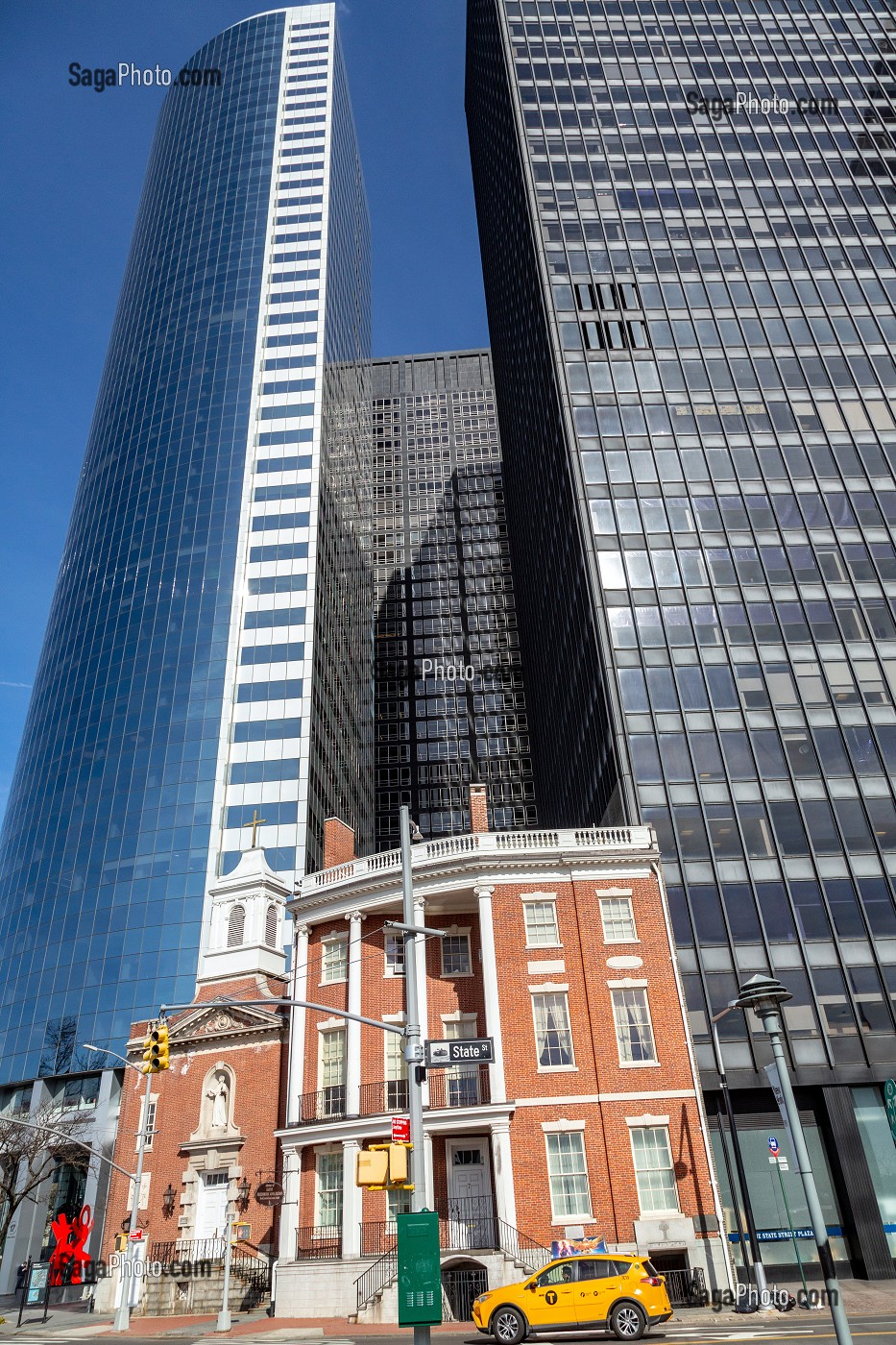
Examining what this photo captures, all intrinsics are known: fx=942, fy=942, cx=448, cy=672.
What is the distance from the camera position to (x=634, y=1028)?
107 feet

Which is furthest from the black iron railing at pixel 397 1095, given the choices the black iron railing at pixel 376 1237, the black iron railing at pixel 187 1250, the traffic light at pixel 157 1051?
the traffic light at pixel 157 1051

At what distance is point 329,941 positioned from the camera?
3747 cm

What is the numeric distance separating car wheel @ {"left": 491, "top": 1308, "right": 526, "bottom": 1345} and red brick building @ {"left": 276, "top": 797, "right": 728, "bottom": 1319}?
6.64 meters

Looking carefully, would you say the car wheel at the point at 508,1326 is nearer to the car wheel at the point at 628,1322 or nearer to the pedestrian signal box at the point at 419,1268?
the car wheel at the point at 628,1322

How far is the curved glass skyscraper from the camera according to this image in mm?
67625

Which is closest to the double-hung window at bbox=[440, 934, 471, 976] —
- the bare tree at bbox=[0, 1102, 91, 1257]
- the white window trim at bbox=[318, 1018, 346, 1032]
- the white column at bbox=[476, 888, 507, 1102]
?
the white column at bbox=[476, 888, 507, 1102]

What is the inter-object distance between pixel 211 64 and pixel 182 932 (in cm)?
10899

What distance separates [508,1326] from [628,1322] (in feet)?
8.66

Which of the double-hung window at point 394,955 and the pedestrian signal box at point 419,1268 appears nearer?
the pedestrian signal box at point 419,1268

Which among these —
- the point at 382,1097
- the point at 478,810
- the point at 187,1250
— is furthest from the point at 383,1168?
the point at 187,1250

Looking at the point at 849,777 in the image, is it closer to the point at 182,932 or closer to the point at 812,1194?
the point at 812,1194

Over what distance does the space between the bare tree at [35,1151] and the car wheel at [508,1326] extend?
115 feet

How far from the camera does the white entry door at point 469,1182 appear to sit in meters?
31.3

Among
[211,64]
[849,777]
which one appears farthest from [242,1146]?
[211,64]
